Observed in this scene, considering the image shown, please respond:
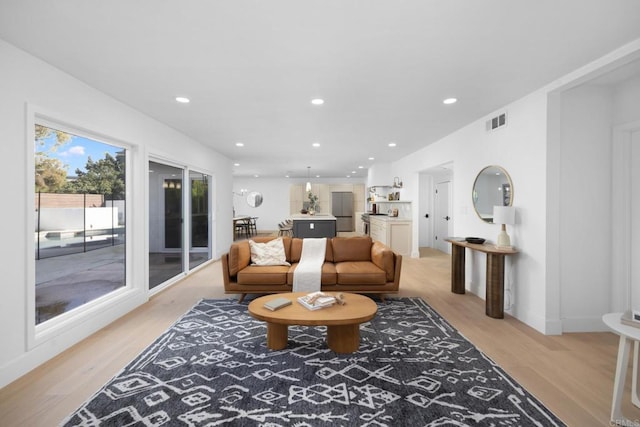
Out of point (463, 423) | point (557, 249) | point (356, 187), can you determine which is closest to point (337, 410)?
point (463, 423)

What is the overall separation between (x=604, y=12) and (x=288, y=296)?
3299mm

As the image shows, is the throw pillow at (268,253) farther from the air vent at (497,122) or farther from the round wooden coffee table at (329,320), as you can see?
the air vent at (497,122)

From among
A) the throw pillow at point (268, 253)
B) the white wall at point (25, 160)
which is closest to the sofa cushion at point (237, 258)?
the throw pillow at point (268, 253)

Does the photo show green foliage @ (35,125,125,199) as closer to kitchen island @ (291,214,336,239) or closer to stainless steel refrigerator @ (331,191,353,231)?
kitchen island @ (291,214,336,239)

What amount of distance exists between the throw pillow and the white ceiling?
1.91 meters

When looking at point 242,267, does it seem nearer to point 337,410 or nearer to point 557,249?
point 337,410

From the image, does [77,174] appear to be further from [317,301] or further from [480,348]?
[480,348]

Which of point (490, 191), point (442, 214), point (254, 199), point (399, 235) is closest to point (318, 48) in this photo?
point (490, 191)

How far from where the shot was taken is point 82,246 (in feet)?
10.6

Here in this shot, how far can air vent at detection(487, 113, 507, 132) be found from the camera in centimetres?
369

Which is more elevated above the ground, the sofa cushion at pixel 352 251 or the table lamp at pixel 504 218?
the table lamp at pixel 504 218

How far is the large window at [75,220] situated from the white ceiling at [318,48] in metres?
0.73

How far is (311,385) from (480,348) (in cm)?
169

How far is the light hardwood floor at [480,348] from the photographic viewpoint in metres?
1.96
